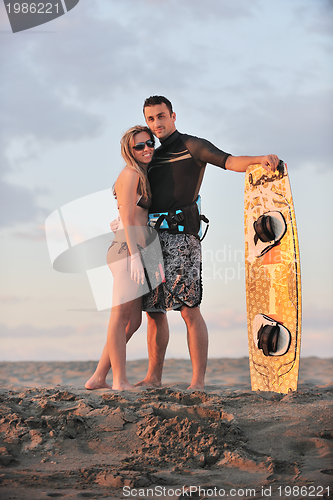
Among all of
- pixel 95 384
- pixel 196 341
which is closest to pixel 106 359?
pixel 95 384

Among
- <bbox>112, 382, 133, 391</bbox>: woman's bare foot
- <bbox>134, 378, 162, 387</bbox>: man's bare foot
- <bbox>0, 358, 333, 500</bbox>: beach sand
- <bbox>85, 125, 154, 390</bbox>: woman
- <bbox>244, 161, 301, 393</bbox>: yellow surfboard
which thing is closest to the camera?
<bbox>0, 358, 333, 500</bbox>: beach sand

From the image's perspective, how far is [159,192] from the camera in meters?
4.06

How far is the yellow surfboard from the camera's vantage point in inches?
166

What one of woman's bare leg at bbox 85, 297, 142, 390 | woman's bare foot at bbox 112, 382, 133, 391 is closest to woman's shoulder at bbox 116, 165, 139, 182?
woman's bare leg at bbox 85, 297, 142, 390

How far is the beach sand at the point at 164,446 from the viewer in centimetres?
203

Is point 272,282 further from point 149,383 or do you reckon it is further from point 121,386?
point 121,386

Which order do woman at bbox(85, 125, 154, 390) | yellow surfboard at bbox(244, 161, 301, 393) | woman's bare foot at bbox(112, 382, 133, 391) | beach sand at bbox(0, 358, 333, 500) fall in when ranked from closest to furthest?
beach sand at bbox(0, 358, 333, 500) < woman's bare foot at bbox(112, 382, 133, 391) < woman at bbox(85, 125, 154, 390) < yellow surfboard at bbox(244, 161, 301, 393)

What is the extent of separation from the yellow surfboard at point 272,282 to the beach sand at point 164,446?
702mm

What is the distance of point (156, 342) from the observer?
162 inches

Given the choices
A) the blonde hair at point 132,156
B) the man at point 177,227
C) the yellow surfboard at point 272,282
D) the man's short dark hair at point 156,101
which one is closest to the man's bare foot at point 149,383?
the man at point 177,227

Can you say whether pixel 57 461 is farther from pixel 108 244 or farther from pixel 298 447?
pixel 108 244

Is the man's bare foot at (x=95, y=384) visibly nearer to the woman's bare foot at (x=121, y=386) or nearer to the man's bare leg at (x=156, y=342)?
the woman's bare foot at (x=121, y=386)

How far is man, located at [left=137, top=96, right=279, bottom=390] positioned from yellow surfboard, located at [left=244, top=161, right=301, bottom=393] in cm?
35

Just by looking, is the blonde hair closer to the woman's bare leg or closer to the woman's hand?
the woman's hand
